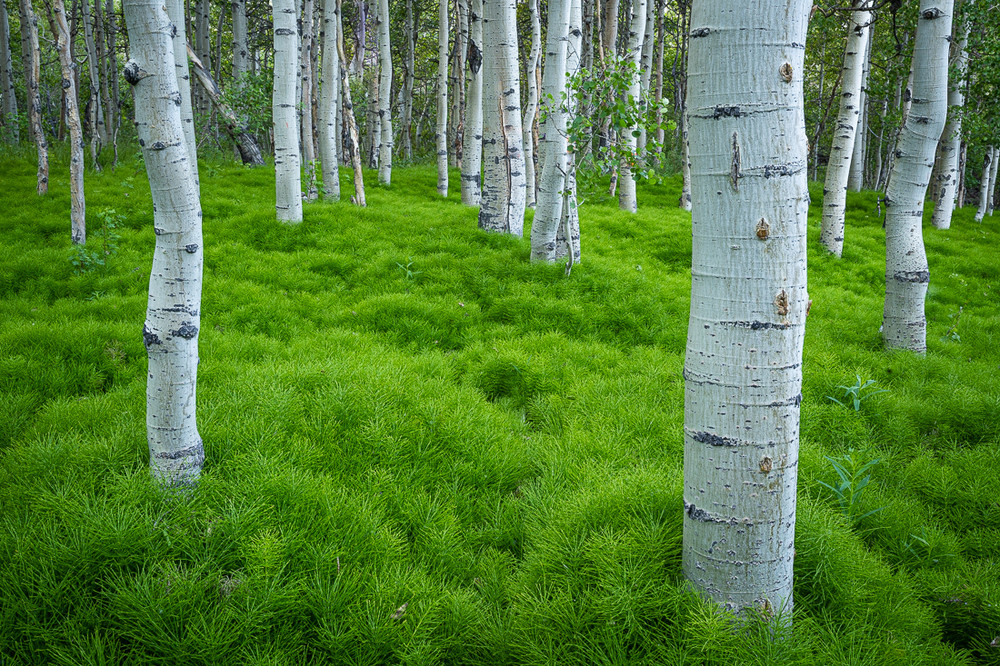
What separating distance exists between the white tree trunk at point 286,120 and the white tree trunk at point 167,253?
574cm

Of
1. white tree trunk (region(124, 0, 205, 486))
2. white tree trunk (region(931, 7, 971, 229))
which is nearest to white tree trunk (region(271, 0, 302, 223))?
white tree trunk (region(124, 0, 205, 486))

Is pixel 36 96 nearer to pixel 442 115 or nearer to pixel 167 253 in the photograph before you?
pixel 442 115

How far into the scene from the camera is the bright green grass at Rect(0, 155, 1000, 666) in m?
2.27

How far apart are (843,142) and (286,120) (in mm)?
9259

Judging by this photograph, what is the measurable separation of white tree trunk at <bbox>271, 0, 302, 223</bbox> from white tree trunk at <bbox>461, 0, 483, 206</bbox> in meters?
3.31

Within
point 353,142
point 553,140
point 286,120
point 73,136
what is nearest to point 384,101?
point 353,142

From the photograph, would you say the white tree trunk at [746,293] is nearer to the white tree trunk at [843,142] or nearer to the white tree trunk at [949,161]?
the white tree trunk at [843,142]

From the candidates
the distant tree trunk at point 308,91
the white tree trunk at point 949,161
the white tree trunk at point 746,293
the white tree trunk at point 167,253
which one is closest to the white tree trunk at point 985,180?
the white tree trunk at point 949,161

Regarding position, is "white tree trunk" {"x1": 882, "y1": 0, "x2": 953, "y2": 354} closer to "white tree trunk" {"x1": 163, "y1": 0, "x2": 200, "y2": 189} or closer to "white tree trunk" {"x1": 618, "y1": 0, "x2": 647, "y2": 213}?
"white tree trunk" {"x1": 618, "y1": 0, "x2": 647, "y2": 213}

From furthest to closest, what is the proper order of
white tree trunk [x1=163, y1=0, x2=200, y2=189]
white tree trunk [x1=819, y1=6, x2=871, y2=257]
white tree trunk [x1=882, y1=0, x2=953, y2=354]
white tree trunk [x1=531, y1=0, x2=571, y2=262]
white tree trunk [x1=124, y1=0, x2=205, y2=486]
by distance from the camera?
white tree trunk [x1=819, y1=6, x2=871, y2=257] → white tree trunk [x1=531, y1=0, x2=571, y2=262] → white tree trunk [x1=163, y1=0, x2=200, y2=189] → white tree trunk [x1=882, y1=0, x2=953, y2=354] → white tree trunk [x1=124, y1=0, x2=205, y2=486]

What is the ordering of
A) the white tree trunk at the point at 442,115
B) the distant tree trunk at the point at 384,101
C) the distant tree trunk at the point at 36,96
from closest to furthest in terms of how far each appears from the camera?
A: 1. the distant tree trunk at the point at 36,96
2. the white tree trunk at the point at 442,115
3. the distant tree trunk at the point at 384,101

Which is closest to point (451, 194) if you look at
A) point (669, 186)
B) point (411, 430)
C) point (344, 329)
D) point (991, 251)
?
point (669, 186)

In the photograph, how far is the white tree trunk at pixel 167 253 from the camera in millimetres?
2584

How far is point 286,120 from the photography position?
27.2 ft
